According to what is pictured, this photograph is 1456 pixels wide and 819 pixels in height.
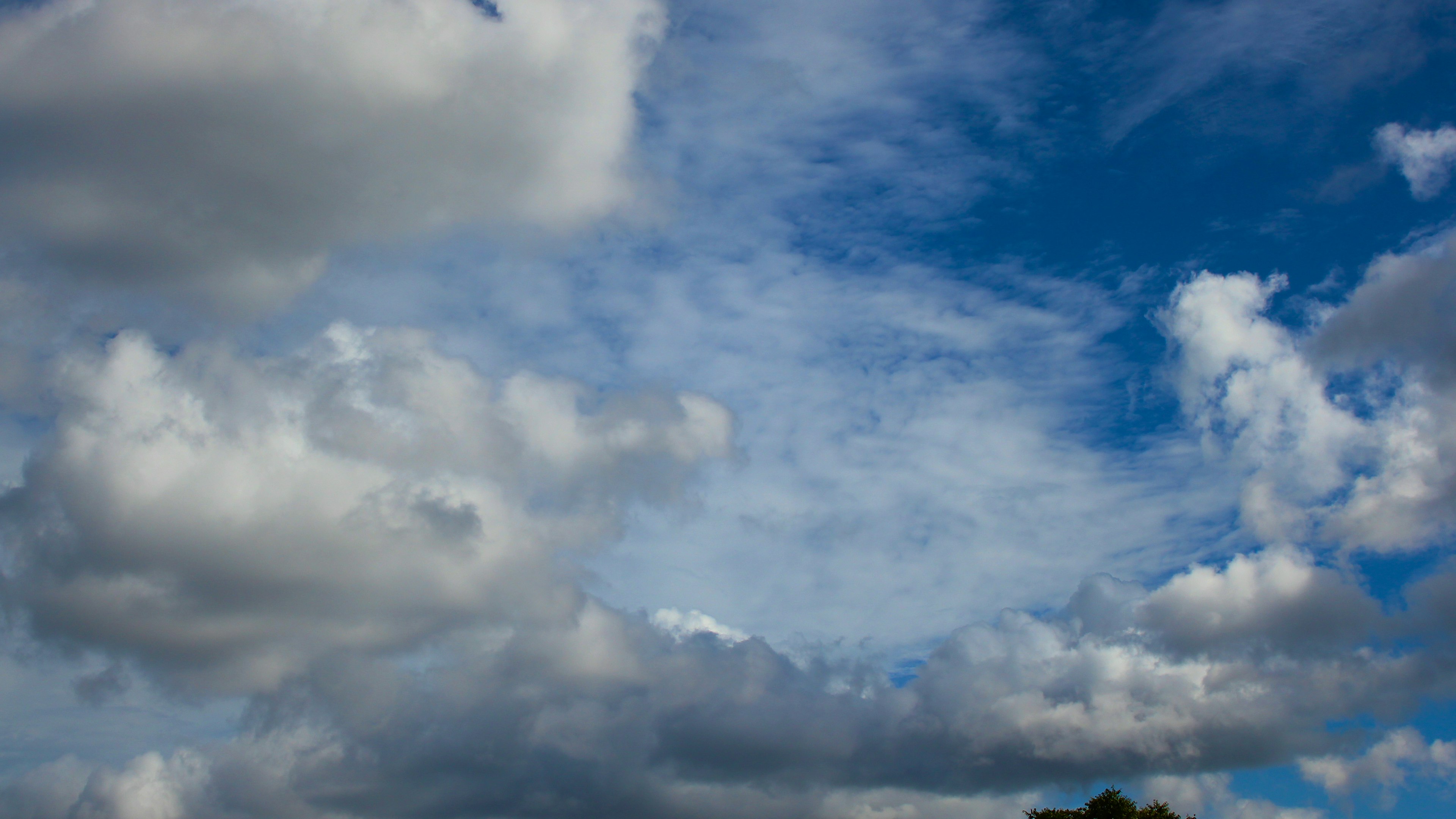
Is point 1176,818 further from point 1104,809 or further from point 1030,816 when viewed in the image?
point 1030,816

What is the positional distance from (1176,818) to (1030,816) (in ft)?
99.2

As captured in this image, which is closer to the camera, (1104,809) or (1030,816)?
(1104,809)

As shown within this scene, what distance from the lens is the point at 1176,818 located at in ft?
575

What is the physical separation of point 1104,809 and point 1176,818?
11.7m

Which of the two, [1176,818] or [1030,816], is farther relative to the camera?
[1030,816]

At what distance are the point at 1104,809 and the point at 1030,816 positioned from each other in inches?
774

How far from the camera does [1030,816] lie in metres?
198

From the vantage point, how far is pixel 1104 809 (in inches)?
7165

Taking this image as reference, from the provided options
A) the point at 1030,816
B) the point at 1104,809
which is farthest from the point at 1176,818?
the point at 1030,816
